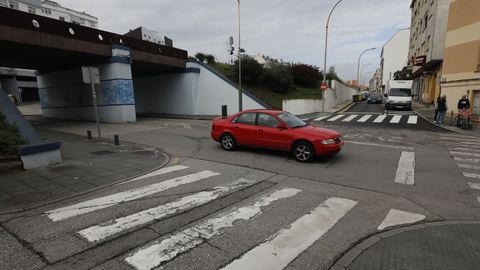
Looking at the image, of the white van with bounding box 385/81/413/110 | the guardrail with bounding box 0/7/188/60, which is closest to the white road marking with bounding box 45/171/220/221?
the guardrail with bounding box 0/7/188/60

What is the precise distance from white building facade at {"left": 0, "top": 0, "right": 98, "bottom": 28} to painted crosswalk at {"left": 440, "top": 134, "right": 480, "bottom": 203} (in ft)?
184

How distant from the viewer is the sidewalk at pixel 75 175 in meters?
5.21

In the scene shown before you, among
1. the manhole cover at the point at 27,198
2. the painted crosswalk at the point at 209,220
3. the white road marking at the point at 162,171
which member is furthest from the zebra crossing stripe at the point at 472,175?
the manhole cover at the point at 27,198

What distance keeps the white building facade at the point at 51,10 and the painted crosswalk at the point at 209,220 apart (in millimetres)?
54291

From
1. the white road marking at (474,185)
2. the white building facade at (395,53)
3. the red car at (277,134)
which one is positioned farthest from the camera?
the white building facade at (395,53)

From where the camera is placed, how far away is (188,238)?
146 inches

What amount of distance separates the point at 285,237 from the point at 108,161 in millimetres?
6306

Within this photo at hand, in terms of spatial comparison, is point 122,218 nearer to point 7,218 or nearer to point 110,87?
point 7,218

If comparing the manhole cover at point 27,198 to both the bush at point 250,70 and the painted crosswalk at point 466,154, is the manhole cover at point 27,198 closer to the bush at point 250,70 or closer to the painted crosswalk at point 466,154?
the painted crosswalk at point 466,154

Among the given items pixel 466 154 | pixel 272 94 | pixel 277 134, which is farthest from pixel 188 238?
pixel 272 94

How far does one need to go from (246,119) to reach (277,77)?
19.6 m

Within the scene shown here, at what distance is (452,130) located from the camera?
46.8 ft

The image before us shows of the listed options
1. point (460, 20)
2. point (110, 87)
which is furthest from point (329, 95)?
point (110, 87)

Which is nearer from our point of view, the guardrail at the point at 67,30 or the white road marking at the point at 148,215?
the white road marking at the point at 148,215
